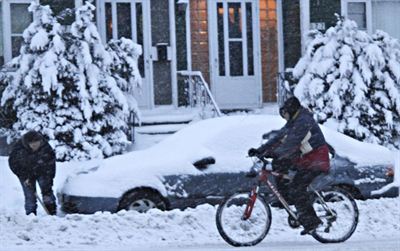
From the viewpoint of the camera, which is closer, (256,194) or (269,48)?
(256,194)

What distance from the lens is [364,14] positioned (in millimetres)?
20125

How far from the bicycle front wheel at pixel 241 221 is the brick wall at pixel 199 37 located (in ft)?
35.8

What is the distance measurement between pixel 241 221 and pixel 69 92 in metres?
7.53

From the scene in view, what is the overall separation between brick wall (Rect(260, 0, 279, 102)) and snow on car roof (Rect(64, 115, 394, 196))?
24.6 feet

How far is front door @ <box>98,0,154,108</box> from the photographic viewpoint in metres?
18.6

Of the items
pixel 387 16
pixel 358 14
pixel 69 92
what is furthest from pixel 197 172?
pixel 387 16

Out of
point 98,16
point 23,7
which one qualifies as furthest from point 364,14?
point 23,7

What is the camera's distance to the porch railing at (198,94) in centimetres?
1785

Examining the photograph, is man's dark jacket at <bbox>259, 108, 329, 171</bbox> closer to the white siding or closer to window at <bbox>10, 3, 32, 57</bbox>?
window at <bbox>10, 3, 32, 57</bbox>

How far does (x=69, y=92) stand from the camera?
15.7 metres

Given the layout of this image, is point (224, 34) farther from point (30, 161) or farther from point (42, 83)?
point (30, 161)

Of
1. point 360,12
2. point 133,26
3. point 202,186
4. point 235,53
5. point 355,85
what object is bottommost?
point 202,186

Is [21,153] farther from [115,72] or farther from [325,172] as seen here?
[115,72]

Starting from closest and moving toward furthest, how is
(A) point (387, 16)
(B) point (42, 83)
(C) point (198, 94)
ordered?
(B) point (42, 83) < (C) point (198, 94) < (A) point (387, 16)
